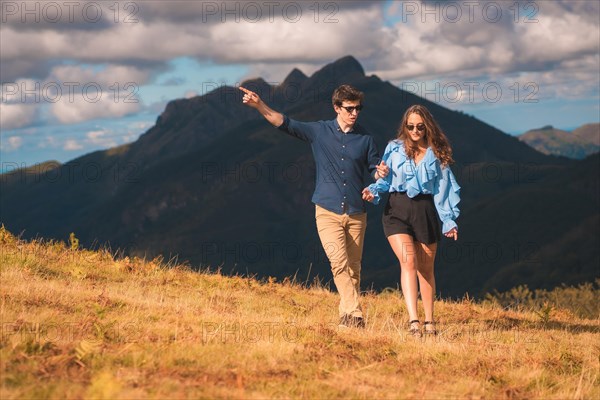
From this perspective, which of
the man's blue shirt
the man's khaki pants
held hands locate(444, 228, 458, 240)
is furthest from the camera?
Answer: the man's blue shirt

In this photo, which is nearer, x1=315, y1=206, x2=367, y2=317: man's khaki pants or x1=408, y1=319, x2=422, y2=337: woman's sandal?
x1=408, y1=319, x2=422, y2=337: woman's sandal

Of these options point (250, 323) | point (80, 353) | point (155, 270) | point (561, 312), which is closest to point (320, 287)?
point (155, 270)

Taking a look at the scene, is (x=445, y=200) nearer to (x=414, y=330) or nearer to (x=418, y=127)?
(x=418, y=127)

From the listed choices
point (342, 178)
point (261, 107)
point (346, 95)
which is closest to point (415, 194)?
point (342, 178)

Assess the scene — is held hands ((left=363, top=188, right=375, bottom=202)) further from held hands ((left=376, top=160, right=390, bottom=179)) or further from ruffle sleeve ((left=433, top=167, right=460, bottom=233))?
ruffle sleeve ((left=433, top=167, right=460, bottom=233))

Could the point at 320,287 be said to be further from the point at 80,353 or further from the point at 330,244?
the point at 80,353

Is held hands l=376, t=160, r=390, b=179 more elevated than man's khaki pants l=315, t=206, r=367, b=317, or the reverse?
held hands l=376, t=160, r=390, b=179

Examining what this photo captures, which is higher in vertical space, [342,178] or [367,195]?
→ [342,178]

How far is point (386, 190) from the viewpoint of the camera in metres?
9.19

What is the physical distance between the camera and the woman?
29.6ft

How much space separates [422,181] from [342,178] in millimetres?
1013

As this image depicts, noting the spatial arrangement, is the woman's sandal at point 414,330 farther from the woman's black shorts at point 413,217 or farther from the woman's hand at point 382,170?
the woman's hand at point 382,170

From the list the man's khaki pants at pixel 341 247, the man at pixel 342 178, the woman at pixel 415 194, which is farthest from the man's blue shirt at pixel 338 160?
the woman at pixel 415 194

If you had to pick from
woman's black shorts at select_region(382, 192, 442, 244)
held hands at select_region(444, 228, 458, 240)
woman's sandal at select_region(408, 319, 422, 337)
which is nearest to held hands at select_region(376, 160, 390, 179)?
woman's black shorts at select_region(382, 192, 442, 244)
